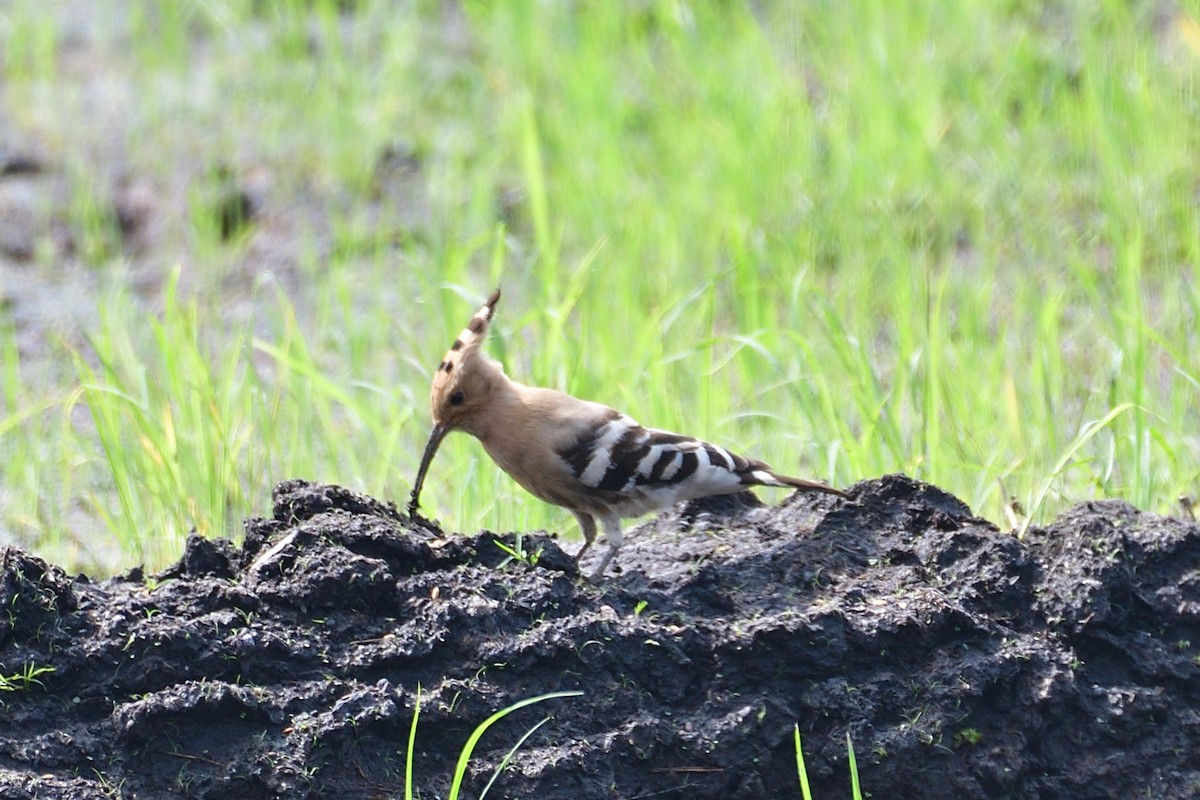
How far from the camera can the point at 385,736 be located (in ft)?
10.2

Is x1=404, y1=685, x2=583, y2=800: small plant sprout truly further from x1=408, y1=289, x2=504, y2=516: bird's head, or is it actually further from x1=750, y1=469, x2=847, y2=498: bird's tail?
x1=408, y1=289, x2=504, y2=516: bird's head

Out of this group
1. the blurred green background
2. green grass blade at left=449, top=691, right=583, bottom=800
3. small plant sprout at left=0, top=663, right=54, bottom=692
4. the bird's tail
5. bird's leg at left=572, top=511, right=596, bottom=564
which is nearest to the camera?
green grass blade at left=449, top=691, right=583, bottom=800

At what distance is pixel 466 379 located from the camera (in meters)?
4.12

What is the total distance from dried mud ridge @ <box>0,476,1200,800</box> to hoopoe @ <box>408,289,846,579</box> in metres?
0.35

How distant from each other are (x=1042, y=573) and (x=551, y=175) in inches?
161

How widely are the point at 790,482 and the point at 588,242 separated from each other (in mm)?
2942

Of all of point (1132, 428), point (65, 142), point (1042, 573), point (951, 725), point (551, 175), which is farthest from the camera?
point (65, 142)

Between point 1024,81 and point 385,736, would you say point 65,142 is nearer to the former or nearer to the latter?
point 1024,81

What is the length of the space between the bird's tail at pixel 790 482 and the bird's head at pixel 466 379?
70 centimetres

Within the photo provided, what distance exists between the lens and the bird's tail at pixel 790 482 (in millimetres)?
3791

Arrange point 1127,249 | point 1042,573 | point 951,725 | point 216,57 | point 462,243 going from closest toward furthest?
1. point 951,725
2. point 1042,573
3. point 1127,249
4. point 462,243
5. point 216,57

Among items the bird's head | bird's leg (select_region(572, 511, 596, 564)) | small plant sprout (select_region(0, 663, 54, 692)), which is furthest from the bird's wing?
small plant sprout (select_region(0, 663, 54, 692))

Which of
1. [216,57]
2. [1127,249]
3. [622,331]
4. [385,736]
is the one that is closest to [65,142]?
[216,57]

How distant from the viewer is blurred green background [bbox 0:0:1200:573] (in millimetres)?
4781
